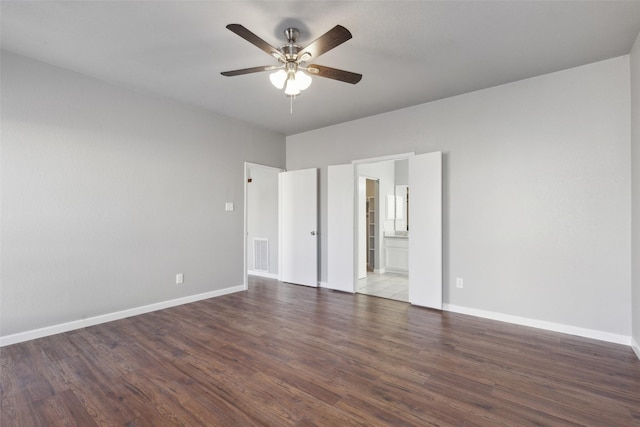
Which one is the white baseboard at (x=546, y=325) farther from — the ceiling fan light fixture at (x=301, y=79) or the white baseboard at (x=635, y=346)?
the ceiling fan light fixture at (x=301, y=79)

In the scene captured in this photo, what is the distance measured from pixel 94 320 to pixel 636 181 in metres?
5.66

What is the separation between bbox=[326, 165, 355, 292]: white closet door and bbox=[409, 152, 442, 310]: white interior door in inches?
41.6

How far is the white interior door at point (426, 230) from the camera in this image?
388 cm

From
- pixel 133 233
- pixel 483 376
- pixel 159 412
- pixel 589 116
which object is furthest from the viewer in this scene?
pixel 133 233

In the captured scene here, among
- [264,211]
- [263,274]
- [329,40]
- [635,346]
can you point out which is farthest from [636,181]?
[263,274]

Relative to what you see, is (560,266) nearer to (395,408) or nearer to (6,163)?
(395,408)

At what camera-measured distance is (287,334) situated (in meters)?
3.09

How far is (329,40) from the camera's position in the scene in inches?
80.7

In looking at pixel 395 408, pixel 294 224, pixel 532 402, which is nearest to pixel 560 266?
pixel 532 402

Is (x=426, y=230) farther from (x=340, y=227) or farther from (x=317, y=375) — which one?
(x=317, y=375)

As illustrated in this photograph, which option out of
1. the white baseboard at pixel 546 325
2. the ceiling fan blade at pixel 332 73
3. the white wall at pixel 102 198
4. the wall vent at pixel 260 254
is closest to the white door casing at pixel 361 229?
the wall vent at pixel 260 254

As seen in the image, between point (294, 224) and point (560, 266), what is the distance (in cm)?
386

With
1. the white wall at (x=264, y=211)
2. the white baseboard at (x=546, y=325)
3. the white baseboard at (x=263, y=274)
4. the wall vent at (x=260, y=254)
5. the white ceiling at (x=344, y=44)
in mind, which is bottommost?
the white baseboard at (x=263, y=274)

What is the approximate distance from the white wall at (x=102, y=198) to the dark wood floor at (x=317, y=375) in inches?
19.0
